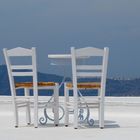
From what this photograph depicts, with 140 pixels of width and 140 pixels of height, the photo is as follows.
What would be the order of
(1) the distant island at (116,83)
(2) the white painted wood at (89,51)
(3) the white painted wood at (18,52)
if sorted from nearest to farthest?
1. (2) the white painted wood at (89,51)
2. (3) the white painted wood at (18,52)
3. (1) the distant island at (116,83)

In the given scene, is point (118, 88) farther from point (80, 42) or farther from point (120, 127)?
point (120, 127)

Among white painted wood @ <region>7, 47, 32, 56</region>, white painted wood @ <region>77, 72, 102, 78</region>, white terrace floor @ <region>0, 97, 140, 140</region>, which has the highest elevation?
white painted wood @ <region>7, 47, 32, 56</region>

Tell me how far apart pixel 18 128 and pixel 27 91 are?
0.52 metres

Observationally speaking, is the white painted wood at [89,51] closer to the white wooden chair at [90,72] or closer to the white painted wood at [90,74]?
the white wooden chair at [90,72]

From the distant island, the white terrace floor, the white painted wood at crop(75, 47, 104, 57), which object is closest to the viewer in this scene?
the white terrace floor

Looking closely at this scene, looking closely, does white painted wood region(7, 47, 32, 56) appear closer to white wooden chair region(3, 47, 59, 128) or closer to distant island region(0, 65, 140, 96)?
white wooden chair region(3, 47, 59, 128)

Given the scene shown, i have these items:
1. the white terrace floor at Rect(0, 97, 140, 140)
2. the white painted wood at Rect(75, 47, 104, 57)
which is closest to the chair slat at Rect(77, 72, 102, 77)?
the white painted wood at Rect(75, 47, 104, 57)

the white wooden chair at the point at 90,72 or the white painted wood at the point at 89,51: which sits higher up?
the white painted wood at the point at 89,51

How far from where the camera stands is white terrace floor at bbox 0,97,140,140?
18.7 ft

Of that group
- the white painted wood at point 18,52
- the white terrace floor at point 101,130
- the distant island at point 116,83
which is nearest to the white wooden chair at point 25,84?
the white painted wood at point 18,52

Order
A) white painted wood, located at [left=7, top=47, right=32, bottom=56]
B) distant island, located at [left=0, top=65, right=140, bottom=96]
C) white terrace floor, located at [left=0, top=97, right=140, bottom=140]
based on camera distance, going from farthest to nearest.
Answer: distant island, located at [left=0, top=65, right=140, bottom=96]
white painted wood, located at [left=7, top=47, right=32, bottom=56]
white terrace floor, located at [left=0, top=97, right=140, bottom=140]

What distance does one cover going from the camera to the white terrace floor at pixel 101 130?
570cm

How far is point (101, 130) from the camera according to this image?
6.25m

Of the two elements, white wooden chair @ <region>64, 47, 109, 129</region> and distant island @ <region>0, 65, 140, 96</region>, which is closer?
white wooden chair @ <region>64, 47, 109, 129</region>
